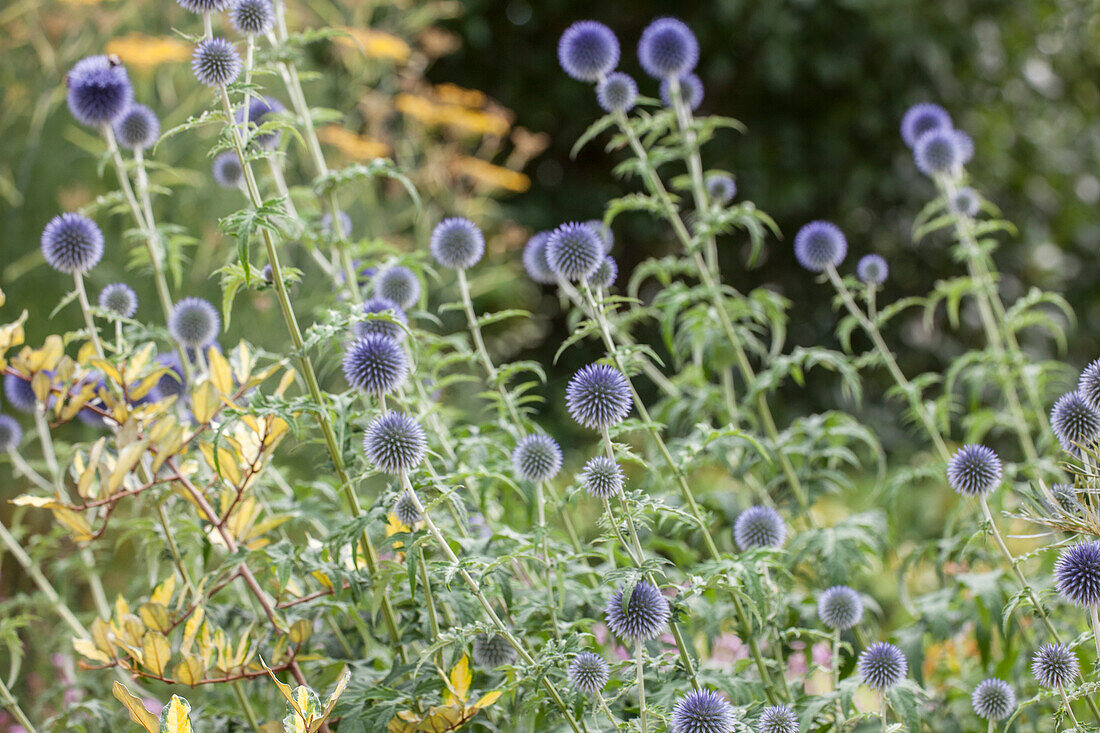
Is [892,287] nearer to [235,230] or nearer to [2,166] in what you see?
[2,166]

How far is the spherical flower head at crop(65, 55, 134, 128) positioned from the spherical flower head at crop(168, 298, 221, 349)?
512 mm

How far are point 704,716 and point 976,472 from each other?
778 mm

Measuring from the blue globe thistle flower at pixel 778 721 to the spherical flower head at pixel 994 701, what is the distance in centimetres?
44

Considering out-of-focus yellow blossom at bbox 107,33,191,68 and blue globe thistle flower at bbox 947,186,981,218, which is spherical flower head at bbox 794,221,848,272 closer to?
blue globe thistle flower at bbox 947,186,981,218

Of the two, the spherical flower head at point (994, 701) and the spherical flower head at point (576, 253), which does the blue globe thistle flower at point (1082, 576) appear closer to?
the spherical flower head at point (994, 701)

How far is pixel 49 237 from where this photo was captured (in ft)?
7.45

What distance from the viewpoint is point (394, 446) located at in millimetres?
1665

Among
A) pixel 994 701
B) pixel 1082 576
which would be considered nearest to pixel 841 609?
pixel 994 701

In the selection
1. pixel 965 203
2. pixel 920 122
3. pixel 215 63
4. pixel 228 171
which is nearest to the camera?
pixel 215 63

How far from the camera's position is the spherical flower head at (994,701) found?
1.75 m

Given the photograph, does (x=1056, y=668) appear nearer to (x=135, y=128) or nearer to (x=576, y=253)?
(x=576, y=253)

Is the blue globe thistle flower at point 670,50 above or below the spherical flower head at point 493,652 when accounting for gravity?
above

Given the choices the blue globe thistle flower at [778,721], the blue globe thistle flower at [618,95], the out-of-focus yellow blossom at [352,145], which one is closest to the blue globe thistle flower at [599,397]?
the blue globe thistle flower at [778,721]

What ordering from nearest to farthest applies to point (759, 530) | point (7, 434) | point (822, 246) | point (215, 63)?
point (215, 63), point (759, 530), point (7, 434), point (822, 246)
